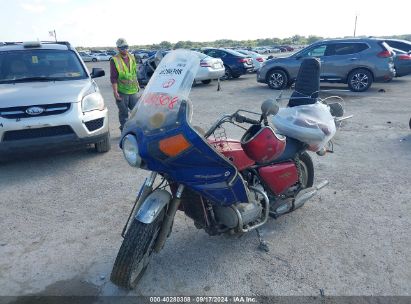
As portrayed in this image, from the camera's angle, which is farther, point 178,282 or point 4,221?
point 4,221

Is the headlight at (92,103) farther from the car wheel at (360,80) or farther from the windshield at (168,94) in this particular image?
the car wheel at (360,80)

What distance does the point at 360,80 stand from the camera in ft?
39.2

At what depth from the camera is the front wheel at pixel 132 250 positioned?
2.56m

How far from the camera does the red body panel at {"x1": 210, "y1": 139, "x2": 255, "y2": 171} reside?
2.93m

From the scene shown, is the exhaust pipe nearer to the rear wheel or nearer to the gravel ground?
the rear wheel

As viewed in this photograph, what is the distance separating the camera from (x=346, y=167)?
530 cm

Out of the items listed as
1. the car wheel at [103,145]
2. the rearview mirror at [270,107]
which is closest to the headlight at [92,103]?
the car wheel at [103,145]

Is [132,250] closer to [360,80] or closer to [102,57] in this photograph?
[360,80]

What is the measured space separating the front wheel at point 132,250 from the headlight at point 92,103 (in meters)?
3.30

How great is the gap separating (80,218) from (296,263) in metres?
2.37

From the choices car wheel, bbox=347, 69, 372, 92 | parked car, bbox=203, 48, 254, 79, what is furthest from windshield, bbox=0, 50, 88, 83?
parked car, bbox=203, 48, 254, 79

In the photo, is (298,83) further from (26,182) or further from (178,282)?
(26,182)

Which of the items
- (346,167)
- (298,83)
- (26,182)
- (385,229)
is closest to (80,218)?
(26,182)

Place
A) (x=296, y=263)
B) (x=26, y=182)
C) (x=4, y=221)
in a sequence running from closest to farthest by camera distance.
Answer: (x=296, y=263), (x=4, y=221), (x=26, y=182)
